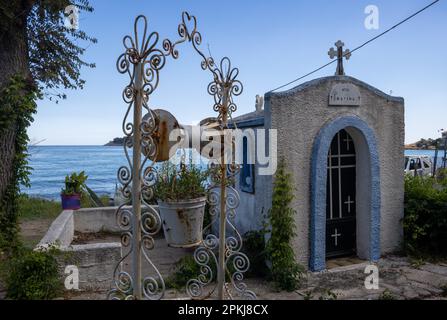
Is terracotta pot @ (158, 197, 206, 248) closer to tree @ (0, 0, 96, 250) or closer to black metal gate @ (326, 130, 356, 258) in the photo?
black metal gate @ (326, 130, 356, 258)

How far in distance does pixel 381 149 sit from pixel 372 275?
220 centimetres

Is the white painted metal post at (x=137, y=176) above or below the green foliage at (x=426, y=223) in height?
above

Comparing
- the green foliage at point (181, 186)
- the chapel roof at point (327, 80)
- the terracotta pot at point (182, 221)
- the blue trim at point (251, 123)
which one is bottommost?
the terracotta pot at point (182, 221)

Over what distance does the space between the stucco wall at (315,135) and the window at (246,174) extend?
0.21 meters

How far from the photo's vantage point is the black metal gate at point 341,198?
5.87 meters

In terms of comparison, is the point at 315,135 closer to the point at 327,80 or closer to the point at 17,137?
the point at 327,80

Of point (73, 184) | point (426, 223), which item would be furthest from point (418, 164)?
point (73, 184)

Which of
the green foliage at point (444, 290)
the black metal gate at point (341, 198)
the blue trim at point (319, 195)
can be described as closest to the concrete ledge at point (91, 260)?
the blue trim at point (319, 195)

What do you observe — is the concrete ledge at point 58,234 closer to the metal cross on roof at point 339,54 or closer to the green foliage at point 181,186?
the green foliage at point 181,186

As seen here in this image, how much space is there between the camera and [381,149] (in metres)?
5.98

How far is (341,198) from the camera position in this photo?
599 centimetres

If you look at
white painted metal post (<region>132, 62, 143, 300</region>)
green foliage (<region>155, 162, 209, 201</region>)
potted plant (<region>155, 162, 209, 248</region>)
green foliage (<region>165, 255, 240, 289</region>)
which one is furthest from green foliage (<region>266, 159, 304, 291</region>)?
white painted metal post (<region>132, 62, 143, 300</region>)

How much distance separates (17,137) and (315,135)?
5.62m
